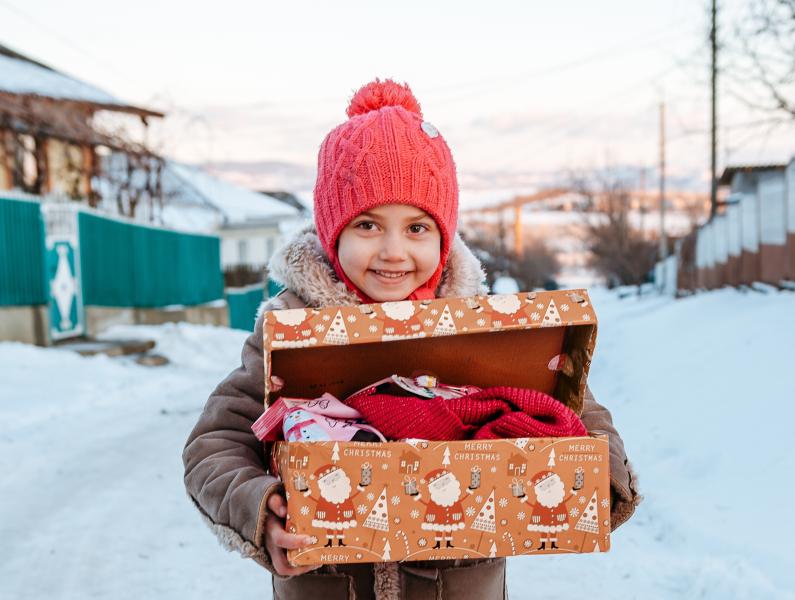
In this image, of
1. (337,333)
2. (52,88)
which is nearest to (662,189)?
(52,88)

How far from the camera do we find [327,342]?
124 centimetres

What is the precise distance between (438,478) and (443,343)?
0.29 metres

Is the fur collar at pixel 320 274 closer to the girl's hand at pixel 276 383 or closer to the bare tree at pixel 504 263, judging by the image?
the girl's hand at pixel 276 383

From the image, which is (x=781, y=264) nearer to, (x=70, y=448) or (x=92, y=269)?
(x=70, y=448)

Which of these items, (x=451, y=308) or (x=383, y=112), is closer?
(x=451, y=308)

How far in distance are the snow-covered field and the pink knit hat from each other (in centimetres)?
207

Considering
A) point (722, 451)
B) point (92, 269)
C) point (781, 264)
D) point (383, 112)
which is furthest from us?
point (92, 269)

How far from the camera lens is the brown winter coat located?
133cm


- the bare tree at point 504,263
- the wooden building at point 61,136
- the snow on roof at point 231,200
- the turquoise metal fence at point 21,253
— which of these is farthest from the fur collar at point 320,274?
the snow on roof at point 231,200

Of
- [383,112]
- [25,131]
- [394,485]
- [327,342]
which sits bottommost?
[394,485]

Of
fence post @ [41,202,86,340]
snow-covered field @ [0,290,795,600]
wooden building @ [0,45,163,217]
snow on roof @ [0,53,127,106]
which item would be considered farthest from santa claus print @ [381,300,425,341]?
snow on roof @ [0,53,127,106]

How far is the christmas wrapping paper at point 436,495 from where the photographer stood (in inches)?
46.2

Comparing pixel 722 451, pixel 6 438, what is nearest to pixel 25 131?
pixel 6 438

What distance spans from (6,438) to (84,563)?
2.70 meters
